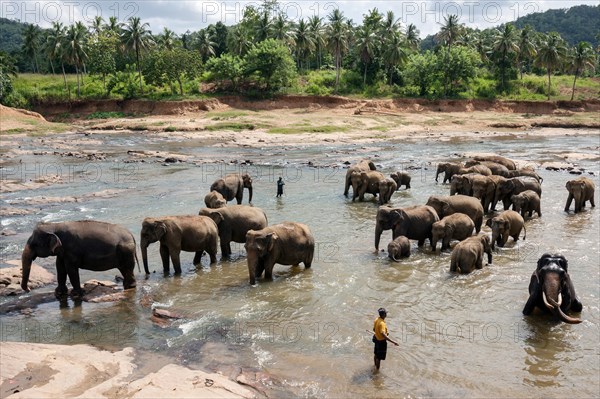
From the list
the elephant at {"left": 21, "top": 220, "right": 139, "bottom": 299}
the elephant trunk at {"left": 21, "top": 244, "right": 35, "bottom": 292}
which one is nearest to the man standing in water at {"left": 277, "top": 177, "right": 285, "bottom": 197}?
the elephant at {"left": 21, "top": 220, "right": 139, "bottom": 299}

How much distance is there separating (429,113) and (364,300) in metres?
53.3

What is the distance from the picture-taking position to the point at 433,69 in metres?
65.9

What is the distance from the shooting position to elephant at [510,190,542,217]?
62.2 ft

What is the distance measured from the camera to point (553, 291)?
34.1 feet

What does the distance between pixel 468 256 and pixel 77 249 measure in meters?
8.41

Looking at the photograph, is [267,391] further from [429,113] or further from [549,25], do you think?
[549,25]

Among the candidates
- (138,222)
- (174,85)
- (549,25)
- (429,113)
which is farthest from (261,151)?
(549,25)

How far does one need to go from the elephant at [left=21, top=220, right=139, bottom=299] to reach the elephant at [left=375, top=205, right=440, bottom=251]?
21.4 feet

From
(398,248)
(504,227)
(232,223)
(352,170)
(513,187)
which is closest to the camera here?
(398,248)

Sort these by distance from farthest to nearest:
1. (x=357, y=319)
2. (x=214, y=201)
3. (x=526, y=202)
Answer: (x=526, y=202), (x=214, y=201), (x=357, y=319)

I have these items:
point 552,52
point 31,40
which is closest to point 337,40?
point 552,52

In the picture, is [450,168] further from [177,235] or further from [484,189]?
[177,235]

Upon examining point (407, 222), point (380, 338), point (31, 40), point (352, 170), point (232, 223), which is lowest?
point (380, 338)

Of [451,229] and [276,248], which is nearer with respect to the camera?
[276,248]
